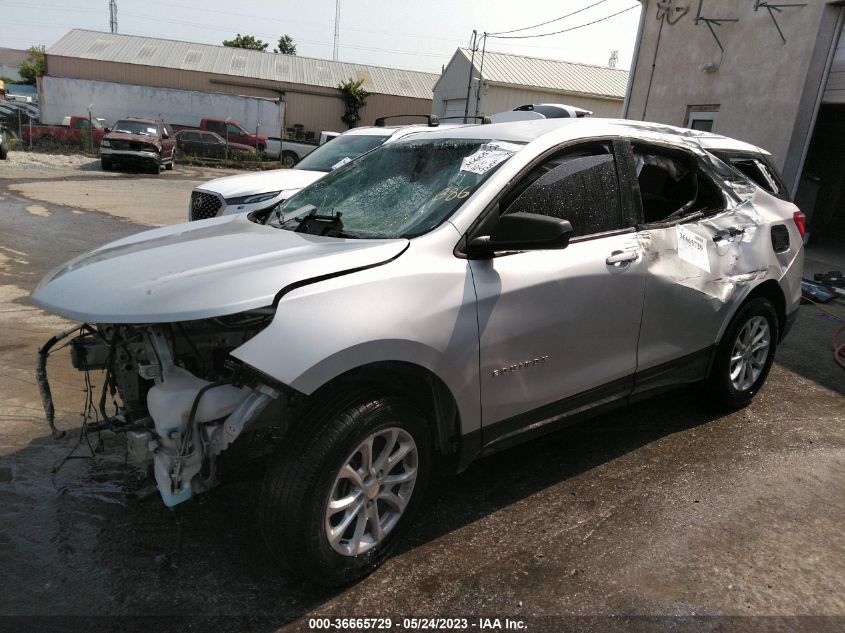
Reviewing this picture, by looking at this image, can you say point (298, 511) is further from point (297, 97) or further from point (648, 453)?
point (297, 97)

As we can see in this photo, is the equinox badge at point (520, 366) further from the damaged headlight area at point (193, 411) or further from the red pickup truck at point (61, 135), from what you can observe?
the red pickup truck at point (61, 135)

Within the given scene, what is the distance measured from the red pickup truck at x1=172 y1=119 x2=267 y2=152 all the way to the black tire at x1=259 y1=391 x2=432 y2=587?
26865 mm

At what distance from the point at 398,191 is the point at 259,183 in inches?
193

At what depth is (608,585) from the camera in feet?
8.93

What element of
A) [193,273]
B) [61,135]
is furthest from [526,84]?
[193,273]

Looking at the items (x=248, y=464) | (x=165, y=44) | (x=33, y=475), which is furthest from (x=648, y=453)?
(x=165, y=44)

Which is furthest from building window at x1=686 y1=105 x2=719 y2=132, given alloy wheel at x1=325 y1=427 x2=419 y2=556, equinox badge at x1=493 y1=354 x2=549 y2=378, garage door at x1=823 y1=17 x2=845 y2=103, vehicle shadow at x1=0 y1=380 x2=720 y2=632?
alloy wheel at x1=325 y1=427 x2=419 y2=556

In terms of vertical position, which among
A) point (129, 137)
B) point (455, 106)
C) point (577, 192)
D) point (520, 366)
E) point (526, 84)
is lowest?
point (129, 137)

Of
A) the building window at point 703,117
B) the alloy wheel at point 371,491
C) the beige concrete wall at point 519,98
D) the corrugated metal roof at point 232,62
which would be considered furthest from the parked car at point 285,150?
the alloy wheel at point 371,491

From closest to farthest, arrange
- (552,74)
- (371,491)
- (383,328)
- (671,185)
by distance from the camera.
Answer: (383,328)
(371,491)
(671,185)
(552,74)

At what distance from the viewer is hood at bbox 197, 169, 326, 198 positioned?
7.45m

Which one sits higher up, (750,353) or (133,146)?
(750,353)

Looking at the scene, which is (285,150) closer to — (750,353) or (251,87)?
(251,87)

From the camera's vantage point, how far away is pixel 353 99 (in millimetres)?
41688
